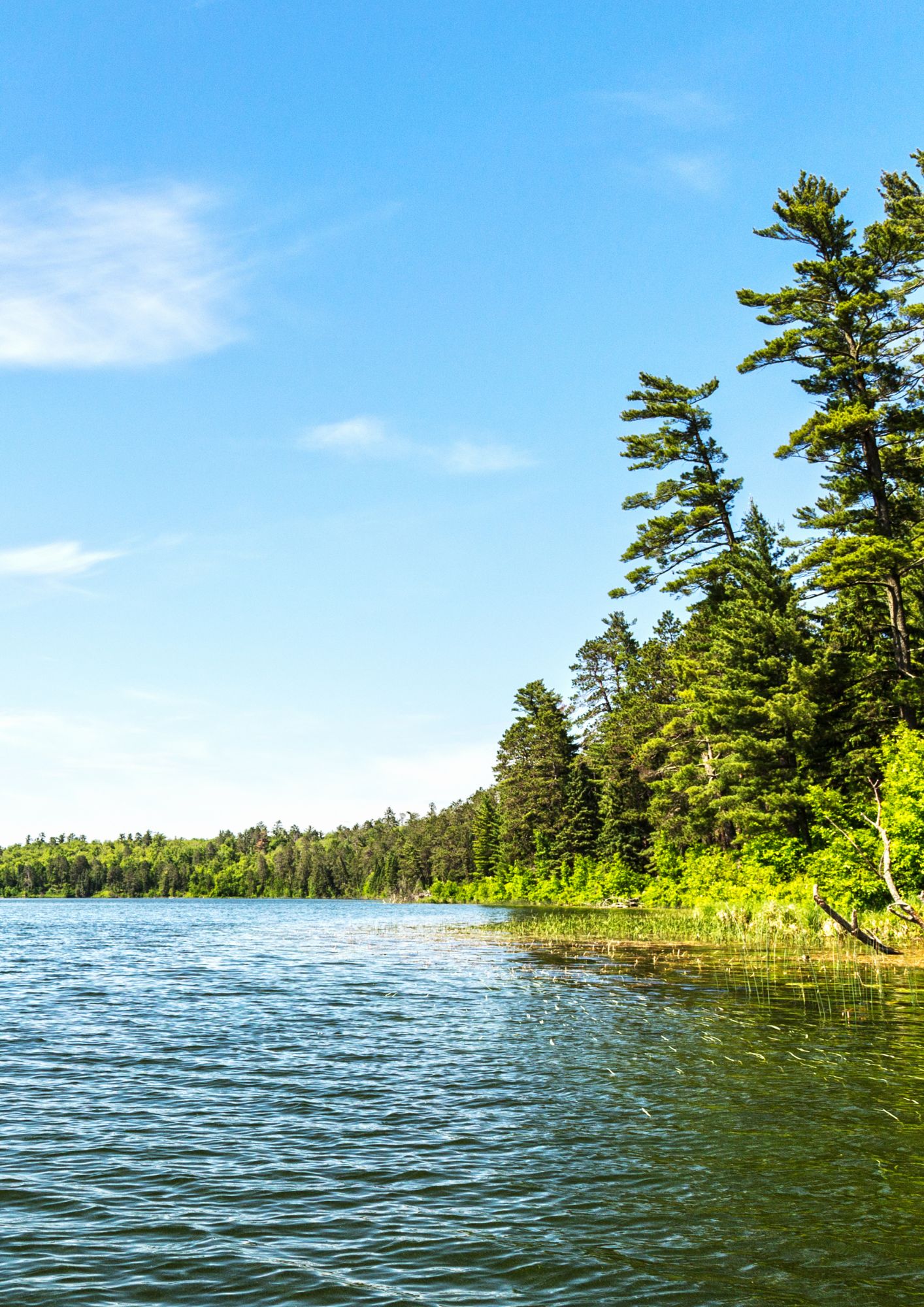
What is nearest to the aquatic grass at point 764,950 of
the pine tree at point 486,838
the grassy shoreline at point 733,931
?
the grassy shoreline at point 733,931

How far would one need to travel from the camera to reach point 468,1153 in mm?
10555

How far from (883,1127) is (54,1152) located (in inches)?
377

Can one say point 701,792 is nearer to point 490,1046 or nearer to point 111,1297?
point 490,1046

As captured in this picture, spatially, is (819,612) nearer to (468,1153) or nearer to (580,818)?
(468,1153)

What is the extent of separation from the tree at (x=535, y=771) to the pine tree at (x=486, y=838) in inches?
692

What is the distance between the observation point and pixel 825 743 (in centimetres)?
3788

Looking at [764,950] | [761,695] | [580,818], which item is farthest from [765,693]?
[580,818]

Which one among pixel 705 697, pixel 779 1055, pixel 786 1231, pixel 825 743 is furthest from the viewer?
pixel 705 697

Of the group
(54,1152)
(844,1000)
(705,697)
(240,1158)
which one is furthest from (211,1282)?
(705,697)

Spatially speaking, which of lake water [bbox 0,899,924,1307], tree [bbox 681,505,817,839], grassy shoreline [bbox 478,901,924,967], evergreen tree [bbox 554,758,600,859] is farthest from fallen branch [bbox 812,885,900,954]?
evergreen tree [bbox 554,758,600,859]

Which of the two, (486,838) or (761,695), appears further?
(486,838)

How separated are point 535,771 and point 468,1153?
88152mm

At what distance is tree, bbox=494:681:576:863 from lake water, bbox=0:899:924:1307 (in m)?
74.4

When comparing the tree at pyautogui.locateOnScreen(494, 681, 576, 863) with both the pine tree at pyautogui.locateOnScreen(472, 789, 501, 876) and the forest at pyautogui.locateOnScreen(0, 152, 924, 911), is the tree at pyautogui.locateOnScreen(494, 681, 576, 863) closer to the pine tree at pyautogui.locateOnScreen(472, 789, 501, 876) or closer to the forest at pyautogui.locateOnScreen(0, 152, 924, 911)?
the pine tree at pyautogui.locateOnScreen(472, 789, 501, 876)
